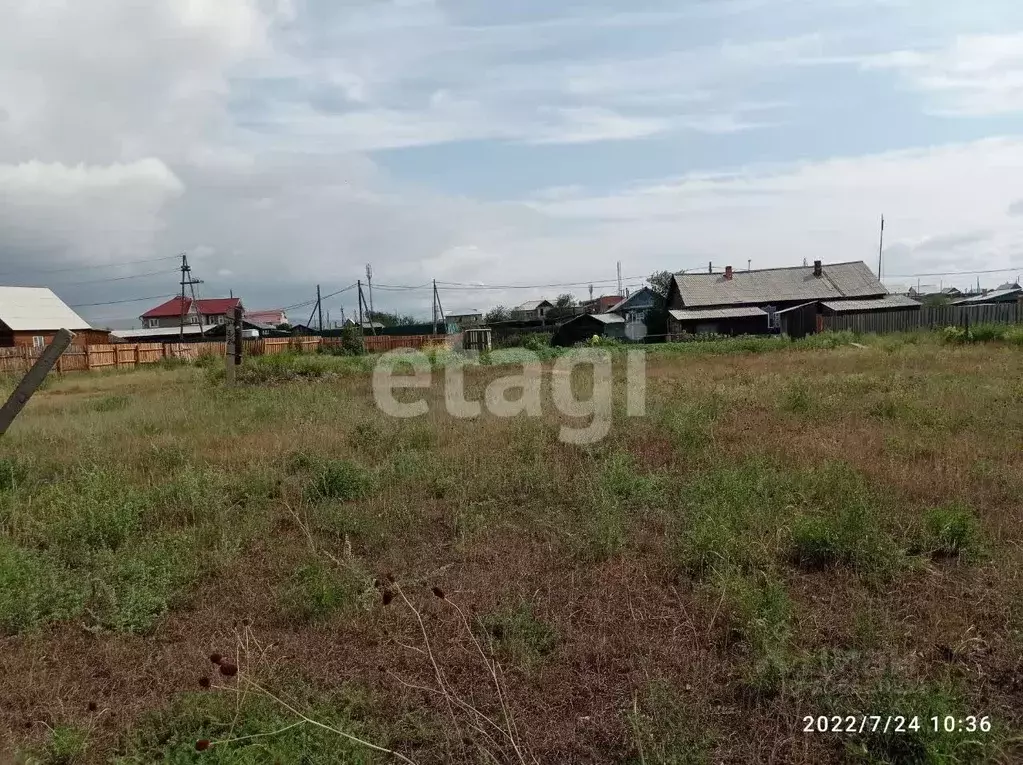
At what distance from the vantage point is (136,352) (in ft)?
103

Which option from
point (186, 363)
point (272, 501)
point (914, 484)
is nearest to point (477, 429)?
point (272, 501)

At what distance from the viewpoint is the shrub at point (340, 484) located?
17.7 ft

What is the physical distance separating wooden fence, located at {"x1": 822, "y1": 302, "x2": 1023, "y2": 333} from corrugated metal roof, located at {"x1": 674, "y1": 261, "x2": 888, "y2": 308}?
13290 mm

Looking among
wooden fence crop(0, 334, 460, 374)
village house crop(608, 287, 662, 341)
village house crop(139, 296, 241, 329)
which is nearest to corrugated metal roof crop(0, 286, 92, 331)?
wooden fence crop(0, 334, 460, 374)

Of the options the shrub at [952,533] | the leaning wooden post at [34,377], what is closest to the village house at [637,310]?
the shrub at [952,533]

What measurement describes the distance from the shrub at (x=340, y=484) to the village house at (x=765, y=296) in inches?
1382

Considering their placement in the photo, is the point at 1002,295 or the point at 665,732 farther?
the point at 1002,295

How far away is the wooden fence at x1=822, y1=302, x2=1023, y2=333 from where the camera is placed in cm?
2527

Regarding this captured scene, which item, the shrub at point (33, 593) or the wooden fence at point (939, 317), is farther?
the wooden fence at point (939, 317)

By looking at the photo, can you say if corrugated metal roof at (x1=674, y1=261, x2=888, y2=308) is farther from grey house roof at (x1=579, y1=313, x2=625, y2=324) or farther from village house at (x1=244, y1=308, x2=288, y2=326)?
village house at (x1=244, y1=308, x2=288, y2=326)

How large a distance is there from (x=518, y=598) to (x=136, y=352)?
33176 mm

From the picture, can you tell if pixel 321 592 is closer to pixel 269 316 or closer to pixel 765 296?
pixel 765 296

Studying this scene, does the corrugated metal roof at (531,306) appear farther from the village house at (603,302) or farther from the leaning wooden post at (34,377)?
the leaning wooden post at (34,377)

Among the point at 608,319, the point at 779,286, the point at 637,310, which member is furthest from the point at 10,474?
the point at 637,310
